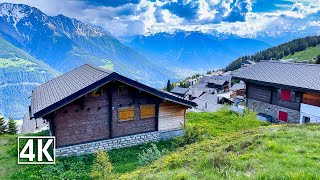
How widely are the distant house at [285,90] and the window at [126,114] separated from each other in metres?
16.4

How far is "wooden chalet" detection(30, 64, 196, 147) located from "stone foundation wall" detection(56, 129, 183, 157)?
253 millimetres

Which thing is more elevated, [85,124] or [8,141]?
[85,124]

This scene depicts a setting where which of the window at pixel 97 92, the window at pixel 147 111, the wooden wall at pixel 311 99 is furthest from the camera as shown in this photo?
the wooden wall at pixel 311 99

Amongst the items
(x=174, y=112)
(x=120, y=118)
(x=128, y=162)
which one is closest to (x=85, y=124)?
(x=120, y=118)

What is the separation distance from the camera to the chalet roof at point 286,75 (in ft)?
89.1

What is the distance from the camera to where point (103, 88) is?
1966cm

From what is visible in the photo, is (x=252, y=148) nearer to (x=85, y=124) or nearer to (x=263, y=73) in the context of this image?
(x=85, y=124)

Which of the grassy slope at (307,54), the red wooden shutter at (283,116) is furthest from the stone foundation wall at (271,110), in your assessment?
the grassy slope at (307,54)

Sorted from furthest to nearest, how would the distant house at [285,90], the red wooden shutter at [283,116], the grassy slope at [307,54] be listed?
1. the grassy slope at [307,54]
2. the red wooden shutter at [283,116]
3. the distant house at [285,90]

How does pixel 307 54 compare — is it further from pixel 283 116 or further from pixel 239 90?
pixel 283 116

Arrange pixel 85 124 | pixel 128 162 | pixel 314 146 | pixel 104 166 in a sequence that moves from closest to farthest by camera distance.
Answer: pixel 314 146, pixel 104 166, pixel 128 162, pixel 85 124

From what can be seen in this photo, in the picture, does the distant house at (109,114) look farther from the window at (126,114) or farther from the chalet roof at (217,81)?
the chalet roof at (217,81)

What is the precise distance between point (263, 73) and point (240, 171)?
88.5 feet

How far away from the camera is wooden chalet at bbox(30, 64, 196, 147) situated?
18383 mm
